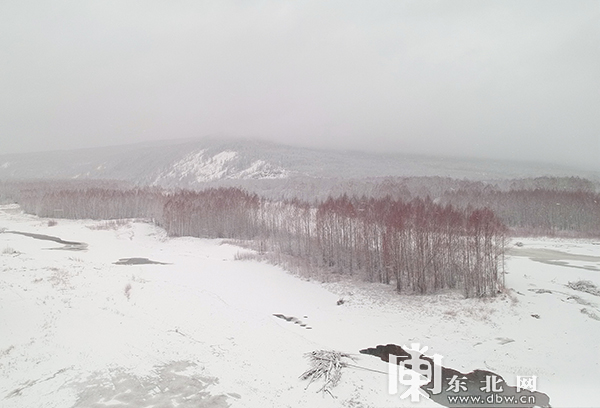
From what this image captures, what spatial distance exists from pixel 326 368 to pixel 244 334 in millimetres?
6488

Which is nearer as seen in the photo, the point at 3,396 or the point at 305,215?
the point at 3,396

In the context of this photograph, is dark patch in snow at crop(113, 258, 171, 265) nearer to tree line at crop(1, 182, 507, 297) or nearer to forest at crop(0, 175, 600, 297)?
forest at crop(0, 175, 600, 297)

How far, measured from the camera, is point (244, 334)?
20.2 m

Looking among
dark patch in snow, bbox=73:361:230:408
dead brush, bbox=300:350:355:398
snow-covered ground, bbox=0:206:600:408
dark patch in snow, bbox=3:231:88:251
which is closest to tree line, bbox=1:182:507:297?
snow-covered ground, bbox=0:206:600:408

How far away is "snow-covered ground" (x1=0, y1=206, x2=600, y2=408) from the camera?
1330 cm

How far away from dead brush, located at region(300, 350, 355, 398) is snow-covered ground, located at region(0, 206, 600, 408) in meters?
0.39

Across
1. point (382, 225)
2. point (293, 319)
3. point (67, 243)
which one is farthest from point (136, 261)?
point (382, 225)

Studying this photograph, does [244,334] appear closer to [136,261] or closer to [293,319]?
[293,319]

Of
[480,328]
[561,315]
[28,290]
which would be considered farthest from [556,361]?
[28,290]

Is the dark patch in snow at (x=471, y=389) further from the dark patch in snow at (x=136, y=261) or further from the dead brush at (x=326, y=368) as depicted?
the dark patch in snow at (x=136, y=261)

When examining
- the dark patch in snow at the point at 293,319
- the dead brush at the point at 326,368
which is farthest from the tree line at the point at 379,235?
the dead brush at the point at 326,368

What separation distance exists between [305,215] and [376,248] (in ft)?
68.5

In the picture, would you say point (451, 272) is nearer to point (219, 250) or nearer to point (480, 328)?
point (480, 328)

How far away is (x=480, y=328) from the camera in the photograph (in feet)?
74.0
